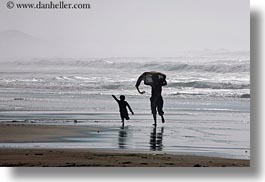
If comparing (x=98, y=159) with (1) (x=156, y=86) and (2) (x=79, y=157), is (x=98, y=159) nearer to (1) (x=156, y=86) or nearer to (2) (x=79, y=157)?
(2) (x=79, y=157)

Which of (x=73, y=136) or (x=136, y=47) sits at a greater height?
(x=136, y=47)

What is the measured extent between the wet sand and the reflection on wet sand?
0.02 meters

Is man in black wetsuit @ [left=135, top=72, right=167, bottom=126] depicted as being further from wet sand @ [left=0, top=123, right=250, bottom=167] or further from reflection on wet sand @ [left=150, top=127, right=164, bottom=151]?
wet sand @ [left=0, top=123, right=250, bottom=167]

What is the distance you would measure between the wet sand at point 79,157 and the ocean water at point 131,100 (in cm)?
3

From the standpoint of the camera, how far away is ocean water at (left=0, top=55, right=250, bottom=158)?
9.23ft

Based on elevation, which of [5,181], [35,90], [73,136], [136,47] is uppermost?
[136,47]

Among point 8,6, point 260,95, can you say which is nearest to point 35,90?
point 8,6

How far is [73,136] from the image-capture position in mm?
2838

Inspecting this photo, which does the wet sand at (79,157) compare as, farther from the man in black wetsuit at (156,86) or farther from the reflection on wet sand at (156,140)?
the man in black wetsuit at (156,86)

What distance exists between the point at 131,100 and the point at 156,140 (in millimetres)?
188

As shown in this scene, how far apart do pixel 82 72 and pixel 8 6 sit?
387mm

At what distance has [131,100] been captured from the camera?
111 inches

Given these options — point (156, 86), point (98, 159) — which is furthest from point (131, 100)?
point (98, 159)

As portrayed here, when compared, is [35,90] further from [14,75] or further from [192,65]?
[192,65]
